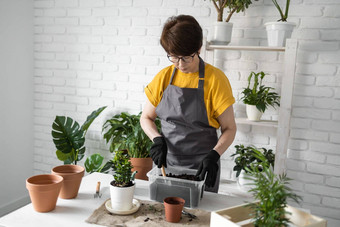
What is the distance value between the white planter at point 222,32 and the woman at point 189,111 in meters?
0.68

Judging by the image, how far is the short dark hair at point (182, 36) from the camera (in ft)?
4.89

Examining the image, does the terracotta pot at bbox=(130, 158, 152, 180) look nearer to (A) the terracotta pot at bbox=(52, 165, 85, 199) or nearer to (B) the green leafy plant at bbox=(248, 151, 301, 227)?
(A) the terracotta pot at bbox=(52, 165, 85, 199)

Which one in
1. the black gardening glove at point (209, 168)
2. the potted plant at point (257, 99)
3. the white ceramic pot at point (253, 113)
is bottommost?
the black gardening glove at point (209, 168)

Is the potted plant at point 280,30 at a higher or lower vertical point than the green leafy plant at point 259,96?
higher

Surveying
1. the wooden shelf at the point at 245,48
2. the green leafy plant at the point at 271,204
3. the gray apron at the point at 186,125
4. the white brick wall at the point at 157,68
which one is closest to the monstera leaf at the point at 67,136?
the white brick wall at the point at 157,68

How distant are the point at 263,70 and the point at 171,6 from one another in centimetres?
100

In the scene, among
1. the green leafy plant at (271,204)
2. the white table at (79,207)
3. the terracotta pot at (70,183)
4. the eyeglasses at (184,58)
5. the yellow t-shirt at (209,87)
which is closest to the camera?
the green leafy plant at (271,204)

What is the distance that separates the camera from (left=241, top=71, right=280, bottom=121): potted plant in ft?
7.60

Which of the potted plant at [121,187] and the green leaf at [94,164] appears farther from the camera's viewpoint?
the green leaf at [94,164]

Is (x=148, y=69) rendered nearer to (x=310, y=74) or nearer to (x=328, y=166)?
(x=310, y=74)

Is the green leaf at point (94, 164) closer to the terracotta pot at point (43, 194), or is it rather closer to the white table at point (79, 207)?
the white table at point (79, 207)

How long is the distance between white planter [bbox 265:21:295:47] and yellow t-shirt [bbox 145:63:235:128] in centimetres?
72

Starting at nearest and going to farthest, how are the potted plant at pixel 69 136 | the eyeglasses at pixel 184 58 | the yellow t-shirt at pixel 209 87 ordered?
the eyeglasses at pixel 184 58
the yellow t-shirt at pixel 209 87
the potted plant at pixel 69 136

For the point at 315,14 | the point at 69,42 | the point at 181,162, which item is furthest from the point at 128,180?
the point at 69,42
